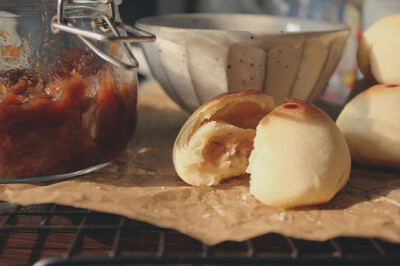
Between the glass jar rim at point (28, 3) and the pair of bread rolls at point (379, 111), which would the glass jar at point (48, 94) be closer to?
the glass jar rim at point (28, 3)

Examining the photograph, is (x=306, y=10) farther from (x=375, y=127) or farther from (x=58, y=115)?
(x=58, y=115)

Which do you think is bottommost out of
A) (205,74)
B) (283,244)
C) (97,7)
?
(283,244)

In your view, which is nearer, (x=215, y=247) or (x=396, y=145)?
(x=215, y=247)

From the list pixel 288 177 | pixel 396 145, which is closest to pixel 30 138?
pixel 288 177

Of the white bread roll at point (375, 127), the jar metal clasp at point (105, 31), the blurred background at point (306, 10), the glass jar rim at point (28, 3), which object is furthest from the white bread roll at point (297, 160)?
the blurred background at point (306, 10)

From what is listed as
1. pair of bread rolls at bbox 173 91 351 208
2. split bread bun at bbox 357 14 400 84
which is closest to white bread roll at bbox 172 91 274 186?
pair of bread rolls at bbox 173 91 351 208

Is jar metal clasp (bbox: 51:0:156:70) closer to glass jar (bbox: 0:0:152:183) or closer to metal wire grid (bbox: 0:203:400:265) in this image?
glass jar (bbox: 0:0:152:183)

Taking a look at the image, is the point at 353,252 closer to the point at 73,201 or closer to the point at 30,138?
the point at 73,201
